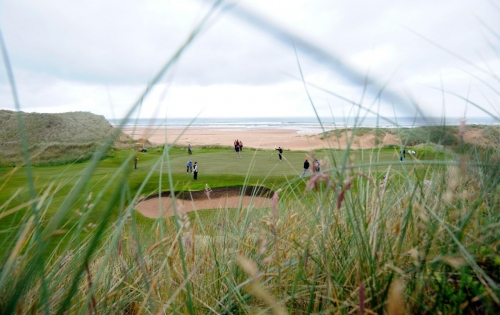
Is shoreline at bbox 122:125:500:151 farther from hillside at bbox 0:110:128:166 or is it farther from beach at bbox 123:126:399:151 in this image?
hillside at bbox 0:110:128:166

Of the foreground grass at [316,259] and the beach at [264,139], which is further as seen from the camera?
the beach at [264,139]

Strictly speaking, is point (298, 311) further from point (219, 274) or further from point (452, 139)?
point (452, 139)

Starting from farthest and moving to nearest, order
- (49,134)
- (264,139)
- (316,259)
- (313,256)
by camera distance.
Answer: (264,139), (49,134), (313,256), (316,259)

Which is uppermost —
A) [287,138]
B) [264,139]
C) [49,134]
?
[49,134]

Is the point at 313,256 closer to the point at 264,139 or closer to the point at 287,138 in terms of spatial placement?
the point at 264,139

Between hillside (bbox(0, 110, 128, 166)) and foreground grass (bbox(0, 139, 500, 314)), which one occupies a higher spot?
foreground grass (bbox(0, 139, 500, 314))

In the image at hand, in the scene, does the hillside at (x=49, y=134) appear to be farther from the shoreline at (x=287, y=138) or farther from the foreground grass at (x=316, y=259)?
the foreground grass at (x=316, y=259)

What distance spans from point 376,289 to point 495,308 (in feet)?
0.77

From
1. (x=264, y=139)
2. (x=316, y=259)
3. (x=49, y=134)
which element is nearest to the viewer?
(x=316, y=259)

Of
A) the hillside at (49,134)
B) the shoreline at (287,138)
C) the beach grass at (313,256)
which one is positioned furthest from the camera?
the hillside at (49,134)

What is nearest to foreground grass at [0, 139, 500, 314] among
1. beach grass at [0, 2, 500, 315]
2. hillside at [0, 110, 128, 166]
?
beach grass at [0, 2, 500, 315]

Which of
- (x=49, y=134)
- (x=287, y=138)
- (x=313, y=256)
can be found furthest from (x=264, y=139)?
(x=313, y=256)

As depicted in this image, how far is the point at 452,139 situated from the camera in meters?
1.07

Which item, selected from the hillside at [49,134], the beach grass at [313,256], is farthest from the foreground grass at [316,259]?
the hillside at [49,134]
